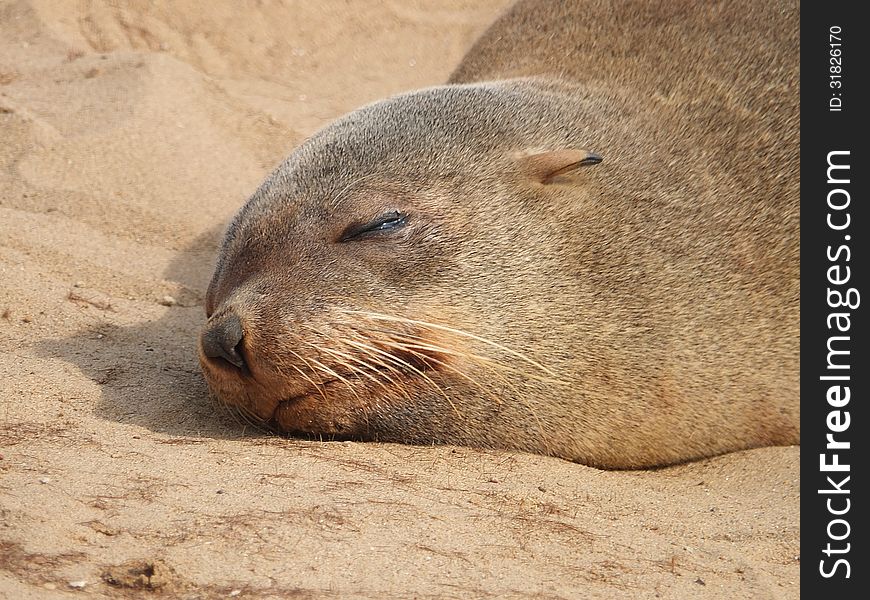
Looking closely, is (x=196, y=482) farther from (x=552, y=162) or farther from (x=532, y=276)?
(x=552, y=162)

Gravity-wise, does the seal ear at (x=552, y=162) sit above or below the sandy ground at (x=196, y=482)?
above

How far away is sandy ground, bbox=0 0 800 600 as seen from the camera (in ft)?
8.78

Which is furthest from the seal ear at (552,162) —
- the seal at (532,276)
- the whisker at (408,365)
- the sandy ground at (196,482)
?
the sandy ground at (196,482)

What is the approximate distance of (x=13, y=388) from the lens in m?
3.51

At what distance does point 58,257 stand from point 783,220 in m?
3.04

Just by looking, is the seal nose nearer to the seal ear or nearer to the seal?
the seal

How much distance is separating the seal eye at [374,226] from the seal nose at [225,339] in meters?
0.48

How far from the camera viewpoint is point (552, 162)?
12.8 feet

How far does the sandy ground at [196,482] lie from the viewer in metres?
2.68

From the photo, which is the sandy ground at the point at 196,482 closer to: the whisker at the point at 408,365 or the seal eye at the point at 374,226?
the whisker at the point at 408,365

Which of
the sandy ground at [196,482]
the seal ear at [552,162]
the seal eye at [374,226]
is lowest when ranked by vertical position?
the sandy ground at [196,482]

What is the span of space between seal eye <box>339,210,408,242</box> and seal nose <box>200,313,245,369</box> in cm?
48
